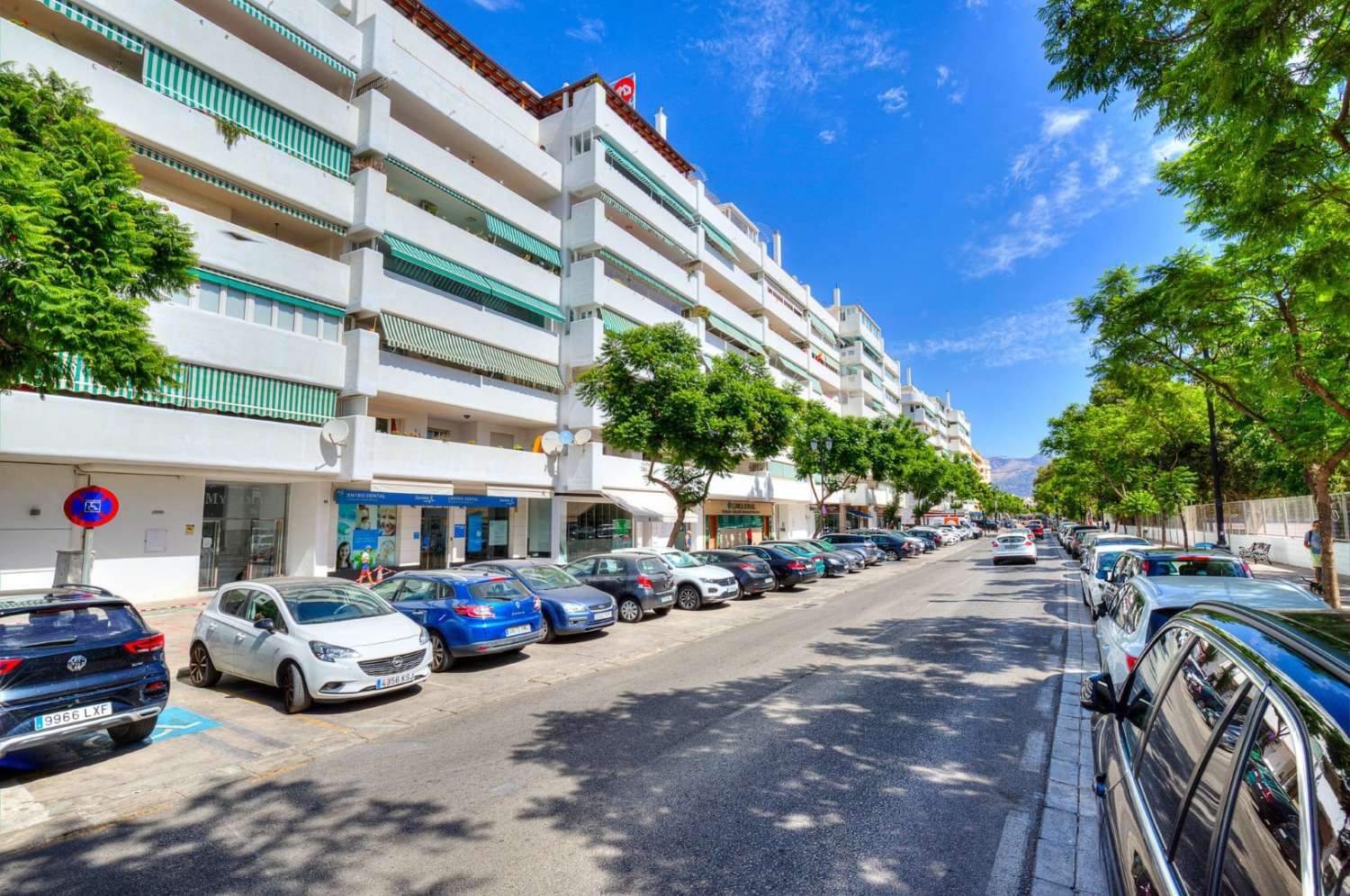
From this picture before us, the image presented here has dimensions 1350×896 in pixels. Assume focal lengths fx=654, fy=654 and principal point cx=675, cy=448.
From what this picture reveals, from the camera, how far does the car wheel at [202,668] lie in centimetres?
844

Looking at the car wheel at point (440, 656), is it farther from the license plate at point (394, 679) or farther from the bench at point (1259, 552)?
the bench at point (1259, 552)

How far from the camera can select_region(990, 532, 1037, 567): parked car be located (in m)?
28.3

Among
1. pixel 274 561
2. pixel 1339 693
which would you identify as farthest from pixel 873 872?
pixel 274 561

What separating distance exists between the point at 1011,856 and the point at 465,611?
759cm

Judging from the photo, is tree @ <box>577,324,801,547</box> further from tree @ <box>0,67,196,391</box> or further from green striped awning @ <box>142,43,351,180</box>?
tree @ <box>0,67,196,391</box>

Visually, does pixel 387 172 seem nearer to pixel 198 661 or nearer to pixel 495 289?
pixel 495 289

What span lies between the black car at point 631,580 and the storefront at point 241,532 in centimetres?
988

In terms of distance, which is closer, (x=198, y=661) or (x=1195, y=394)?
(x=198, y=661)

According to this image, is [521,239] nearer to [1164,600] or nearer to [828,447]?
[828,447]

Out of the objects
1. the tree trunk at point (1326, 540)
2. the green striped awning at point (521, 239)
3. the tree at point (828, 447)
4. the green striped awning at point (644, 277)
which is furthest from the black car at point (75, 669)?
the tree at point (828, 447)

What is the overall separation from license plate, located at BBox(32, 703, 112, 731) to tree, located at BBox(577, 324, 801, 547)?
48.7ft

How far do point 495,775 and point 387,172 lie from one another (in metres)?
21.5

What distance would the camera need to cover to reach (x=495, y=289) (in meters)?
23.8

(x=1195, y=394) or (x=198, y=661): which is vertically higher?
(x=1195, y=394)
